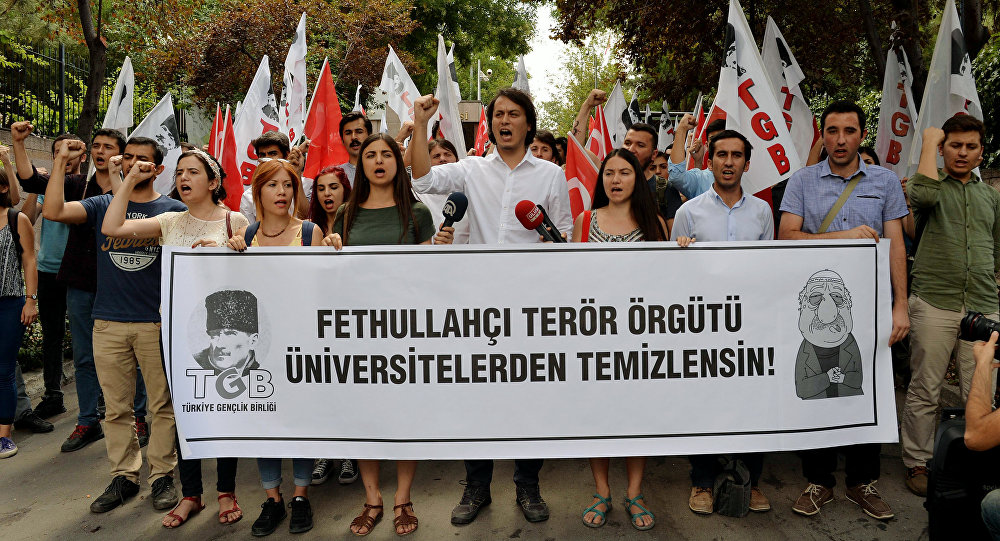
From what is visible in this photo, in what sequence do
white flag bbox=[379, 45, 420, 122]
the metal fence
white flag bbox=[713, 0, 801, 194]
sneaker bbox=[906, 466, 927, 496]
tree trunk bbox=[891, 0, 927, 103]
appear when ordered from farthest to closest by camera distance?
the metal fence < white flag bbox=[379, 45, 420, 122] < tree trunk bbox=[891, 0, 927, 103] < white flag bbox=[713, 0, 801, 194] < sneaker bbox=[906, 466, 927, 496]

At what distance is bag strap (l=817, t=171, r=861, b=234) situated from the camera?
13.2 ft

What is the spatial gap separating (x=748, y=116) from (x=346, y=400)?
3269 mm

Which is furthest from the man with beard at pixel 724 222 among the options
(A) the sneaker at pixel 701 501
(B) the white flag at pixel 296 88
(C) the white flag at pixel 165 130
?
(B) the white flag at pixel 296 88

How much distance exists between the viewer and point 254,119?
8086 mm

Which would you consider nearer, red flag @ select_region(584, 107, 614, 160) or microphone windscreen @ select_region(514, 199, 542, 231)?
microphone windscreen @ select_region(514, 199, 542, 231)

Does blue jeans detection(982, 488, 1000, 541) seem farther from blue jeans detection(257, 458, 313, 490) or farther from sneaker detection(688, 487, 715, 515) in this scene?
blue jeans detection(257, 458, 313, 490)

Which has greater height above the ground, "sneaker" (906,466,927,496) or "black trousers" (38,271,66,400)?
"black trousers" (38,271,66,400)

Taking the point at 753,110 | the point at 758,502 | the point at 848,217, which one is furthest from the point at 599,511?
the point at 753,110

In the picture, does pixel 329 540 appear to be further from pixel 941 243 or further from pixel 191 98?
pixel 191 98

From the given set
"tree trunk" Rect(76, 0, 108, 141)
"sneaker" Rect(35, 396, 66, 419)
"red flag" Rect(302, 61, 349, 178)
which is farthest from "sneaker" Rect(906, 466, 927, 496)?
"tree trunk" Rect(76, 0, 108, 141)

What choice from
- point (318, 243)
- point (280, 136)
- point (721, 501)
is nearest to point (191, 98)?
point (280, 136)

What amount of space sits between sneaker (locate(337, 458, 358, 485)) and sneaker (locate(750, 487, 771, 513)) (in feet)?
7.77

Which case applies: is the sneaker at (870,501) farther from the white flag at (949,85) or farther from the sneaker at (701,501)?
the white flag at (949,85)

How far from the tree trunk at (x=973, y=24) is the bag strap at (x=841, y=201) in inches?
152
